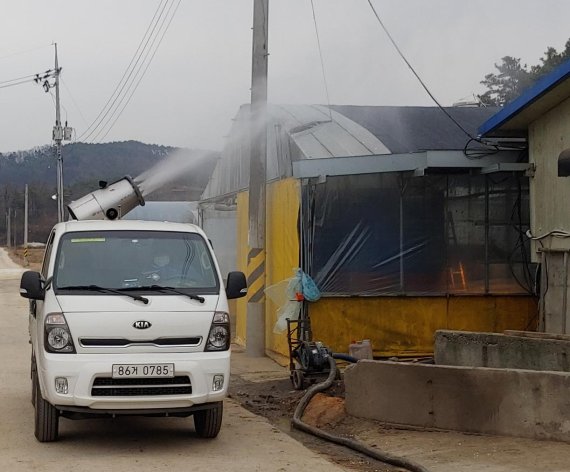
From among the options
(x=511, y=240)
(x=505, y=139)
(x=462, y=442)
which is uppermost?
(x=505, y=139)

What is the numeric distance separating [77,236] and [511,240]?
25.3 ft

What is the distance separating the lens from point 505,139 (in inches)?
558

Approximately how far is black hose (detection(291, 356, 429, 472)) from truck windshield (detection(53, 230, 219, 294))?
1.90 meters

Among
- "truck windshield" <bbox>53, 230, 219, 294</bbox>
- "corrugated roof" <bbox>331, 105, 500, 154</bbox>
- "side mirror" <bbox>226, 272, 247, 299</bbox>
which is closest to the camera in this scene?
"truck windshield" <bbox>53, 230, 219, 294</bbox>

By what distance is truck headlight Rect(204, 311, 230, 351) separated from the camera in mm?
8273

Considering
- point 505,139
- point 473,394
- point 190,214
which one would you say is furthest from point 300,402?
point 190,214

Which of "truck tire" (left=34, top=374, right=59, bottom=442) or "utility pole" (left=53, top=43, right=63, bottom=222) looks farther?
"utility pole" (left=53, top=43, right=63, bottom=222)

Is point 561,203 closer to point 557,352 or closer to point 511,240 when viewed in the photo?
point 511,240

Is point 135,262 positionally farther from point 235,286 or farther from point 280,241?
point 280,241

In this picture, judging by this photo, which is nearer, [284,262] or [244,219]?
[284,262]

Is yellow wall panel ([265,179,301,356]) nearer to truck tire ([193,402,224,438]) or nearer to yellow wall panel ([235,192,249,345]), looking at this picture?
yellow wall panel ([235,192,249,345])

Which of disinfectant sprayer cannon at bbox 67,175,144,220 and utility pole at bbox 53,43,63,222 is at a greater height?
utility pole at bbox 53,43,63,222

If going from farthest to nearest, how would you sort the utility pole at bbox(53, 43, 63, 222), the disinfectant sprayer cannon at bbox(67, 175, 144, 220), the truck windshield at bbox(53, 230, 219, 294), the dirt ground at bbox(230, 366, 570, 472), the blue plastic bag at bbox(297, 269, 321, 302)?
Result: 1. the utility pole at bbox(53, 43, 63, 222)
2. the blue plastic bag at bbox(297, 269, 321, 302)
3. the disinfectant sprayer cannon at bbox(67, 175, 144, 220)
4. the truck windshield at bbox(53, 230, 219, 294)
5. the dirt ground at bbox(230, 366, 570, 472)

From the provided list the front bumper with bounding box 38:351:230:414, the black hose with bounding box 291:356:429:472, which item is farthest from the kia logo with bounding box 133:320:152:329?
the black hose with bounding box 291:356:429:472
